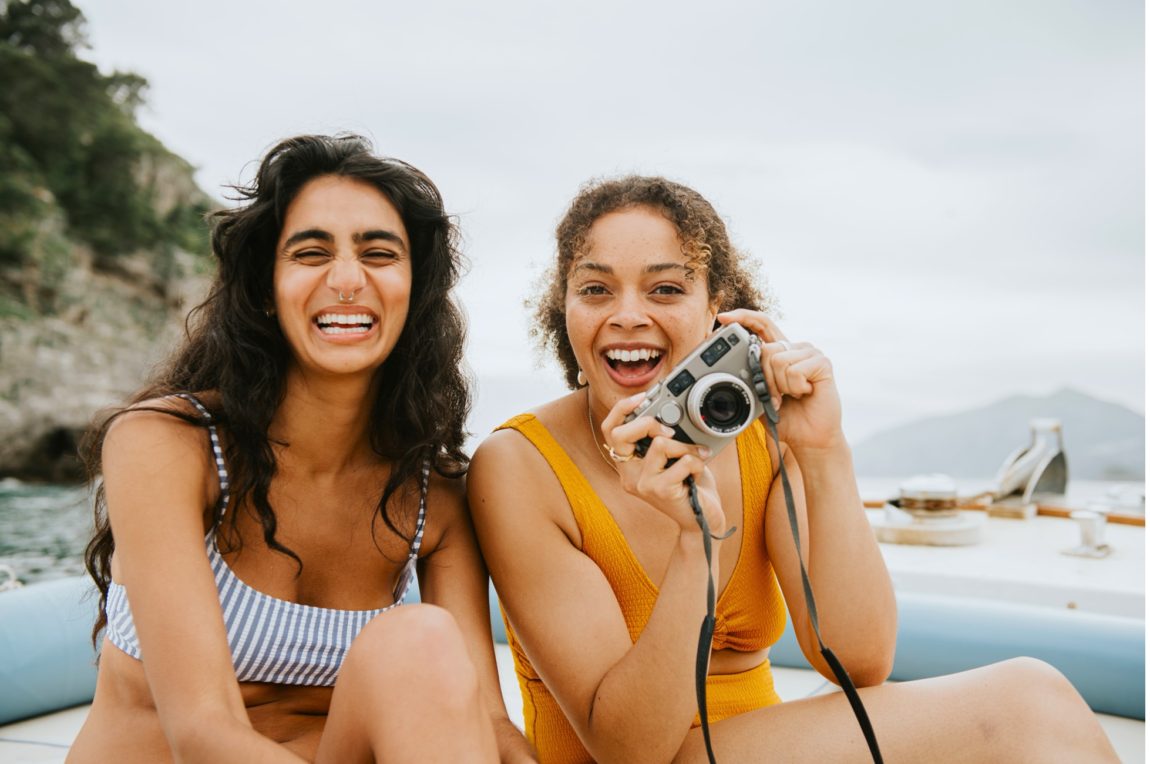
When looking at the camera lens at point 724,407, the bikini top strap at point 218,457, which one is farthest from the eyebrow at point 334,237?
the camera lens at point 724,407

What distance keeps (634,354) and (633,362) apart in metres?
0.02

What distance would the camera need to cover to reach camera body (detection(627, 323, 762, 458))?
1479mm

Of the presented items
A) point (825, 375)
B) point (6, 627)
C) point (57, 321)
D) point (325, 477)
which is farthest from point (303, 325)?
point (57, 321)

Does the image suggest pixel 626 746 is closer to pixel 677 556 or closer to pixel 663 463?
pixel 677 556

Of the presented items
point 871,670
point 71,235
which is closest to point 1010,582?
point 871,670

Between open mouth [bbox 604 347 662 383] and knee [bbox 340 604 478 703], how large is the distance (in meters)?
0.60

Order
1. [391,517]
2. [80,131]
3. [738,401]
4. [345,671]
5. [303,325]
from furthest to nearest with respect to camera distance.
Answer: [80,131], [391,517], [303,325], [738,401], [345,671]

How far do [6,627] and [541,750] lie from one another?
1.83 meters

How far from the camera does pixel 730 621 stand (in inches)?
70.2

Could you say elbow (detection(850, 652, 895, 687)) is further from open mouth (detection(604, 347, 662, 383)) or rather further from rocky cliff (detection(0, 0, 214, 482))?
rocky cliff (detection(0, 0, 214, 482))

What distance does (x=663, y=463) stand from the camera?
1489mm

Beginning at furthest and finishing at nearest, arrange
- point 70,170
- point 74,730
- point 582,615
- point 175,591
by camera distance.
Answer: point 70,170 < point 74,730 < point 582,615 < point 175,591

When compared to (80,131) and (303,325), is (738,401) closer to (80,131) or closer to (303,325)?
(303,325)

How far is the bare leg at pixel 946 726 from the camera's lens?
1492mm
